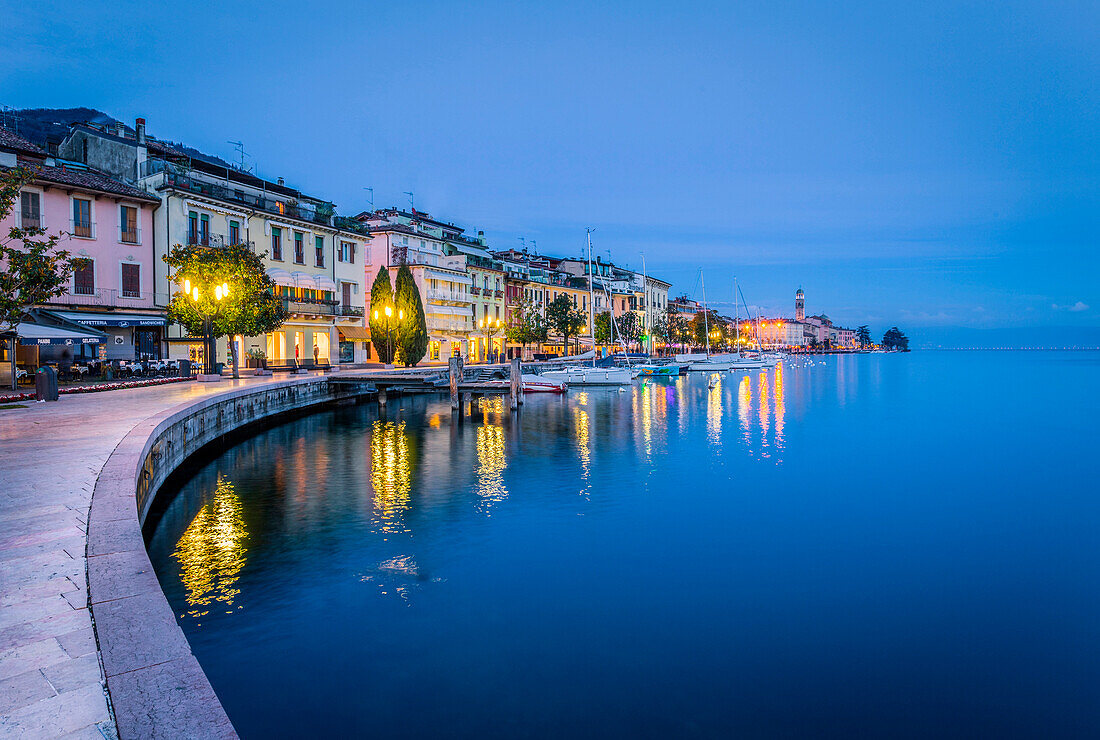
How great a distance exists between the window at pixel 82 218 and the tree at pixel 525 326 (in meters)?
42.5

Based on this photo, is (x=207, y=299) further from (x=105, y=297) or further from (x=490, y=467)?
(x=490, y=467)

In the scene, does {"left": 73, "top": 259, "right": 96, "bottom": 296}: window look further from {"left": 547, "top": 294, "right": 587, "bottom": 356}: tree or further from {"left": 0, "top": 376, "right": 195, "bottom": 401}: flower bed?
{"left": 547, "top": 294, "right": 587, "bottom": 356}: tree

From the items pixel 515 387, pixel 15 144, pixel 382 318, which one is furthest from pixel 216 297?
pixel 382 318

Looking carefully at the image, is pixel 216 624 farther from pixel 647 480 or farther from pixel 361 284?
pixel 361 284

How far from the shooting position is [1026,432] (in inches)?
1382

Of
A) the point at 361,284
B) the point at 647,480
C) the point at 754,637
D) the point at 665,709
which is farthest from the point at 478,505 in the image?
the point at 361,284

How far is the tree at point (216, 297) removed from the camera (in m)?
31.2

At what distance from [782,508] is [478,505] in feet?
25.0

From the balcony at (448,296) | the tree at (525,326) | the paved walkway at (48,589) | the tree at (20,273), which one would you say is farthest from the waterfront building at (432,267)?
the paved walkway at (48,589)

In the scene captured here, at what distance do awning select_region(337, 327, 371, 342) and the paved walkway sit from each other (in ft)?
130

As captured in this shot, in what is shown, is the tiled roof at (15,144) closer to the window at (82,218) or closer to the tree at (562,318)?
the window at (82,218)

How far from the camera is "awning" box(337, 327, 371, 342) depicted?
53.5 metres

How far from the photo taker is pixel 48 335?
76.2 feet

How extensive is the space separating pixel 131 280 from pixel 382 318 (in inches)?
675
